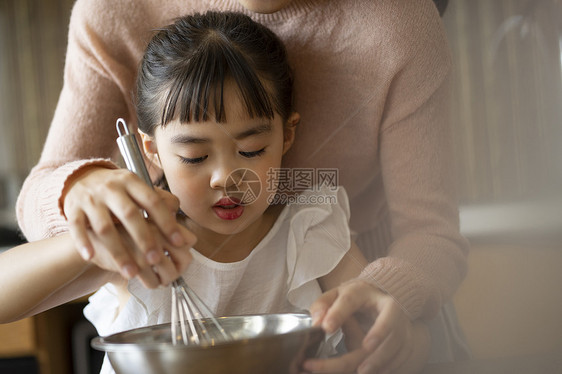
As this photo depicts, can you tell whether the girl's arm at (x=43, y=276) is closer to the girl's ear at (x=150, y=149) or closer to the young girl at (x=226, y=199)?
the young girl at (x=226, y=199)

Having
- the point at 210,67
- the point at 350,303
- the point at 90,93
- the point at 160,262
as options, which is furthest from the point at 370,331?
the point at 90,93

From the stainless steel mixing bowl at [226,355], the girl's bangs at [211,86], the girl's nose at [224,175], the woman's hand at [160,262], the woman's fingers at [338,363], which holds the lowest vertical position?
the woman's fingers at [338,363]

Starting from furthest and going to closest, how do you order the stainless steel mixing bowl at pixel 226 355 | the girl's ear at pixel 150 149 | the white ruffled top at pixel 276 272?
the girl's ear at pixel 150 149
the white ruffled top at pixel 276 272
the stainless steel mixing bowl at pixel 226 355

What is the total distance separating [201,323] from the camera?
362 millimetres

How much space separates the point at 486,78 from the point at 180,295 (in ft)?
0.71

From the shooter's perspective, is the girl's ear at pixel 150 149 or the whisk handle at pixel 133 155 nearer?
the whisk handle at pixel 133 155

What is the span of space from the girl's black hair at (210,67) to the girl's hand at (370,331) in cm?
17

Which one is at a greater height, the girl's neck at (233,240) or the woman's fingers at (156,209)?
the woman's fingers at (156,209)

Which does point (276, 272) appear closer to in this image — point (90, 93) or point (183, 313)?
point (183, 313)

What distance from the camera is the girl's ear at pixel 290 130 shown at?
0.46 metres

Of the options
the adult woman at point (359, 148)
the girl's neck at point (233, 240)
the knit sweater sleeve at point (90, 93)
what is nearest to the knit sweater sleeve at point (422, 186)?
the adult woman at point (359, 148)

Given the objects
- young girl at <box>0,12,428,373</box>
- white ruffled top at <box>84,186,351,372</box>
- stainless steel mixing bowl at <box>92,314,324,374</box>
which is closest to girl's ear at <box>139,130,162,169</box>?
young girl at <box>0,12,428,373</box>

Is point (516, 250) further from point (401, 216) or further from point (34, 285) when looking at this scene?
point (34, 285)

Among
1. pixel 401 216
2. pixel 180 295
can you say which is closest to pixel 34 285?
pixel 180 295
